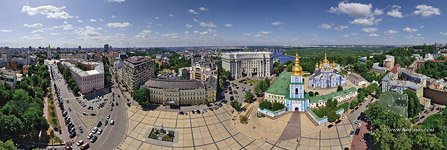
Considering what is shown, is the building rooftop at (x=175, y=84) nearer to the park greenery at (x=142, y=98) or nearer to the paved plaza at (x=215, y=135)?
the park greenery at (x=142, y=98)

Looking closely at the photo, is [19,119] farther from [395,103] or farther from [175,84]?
[395,103]

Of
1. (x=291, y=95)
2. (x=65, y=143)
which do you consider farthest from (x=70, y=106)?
(x=291, y=95)

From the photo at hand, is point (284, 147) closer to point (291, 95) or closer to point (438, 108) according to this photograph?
point (291, 95)

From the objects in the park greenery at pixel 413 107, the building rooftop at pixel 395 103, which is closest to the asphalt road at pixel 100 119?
the building rooftop at pixel 395 103

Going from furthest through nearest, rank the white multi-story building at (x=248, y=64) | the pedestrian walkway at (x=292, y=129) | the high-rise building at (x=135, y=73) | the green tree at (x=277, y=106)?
the white multi-story building at (x=248, y=64), the high-rise building at (x=135, y=73), the green tree at (x=277, y=106), the pedestrian walkway at (x=292, y=129)

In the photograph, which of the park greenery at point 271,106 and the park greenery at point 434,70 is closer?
the park greenery at point 271,106

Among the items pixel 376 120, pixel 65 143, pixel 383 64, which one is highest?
pixel 383 64

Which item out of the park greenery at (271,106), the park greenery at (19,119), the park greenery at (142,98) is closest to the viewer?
the park greenery at (19,119)

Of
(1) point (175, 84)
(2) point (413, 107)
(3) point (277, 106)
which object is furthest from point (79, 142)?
(2) point (413, 107)
